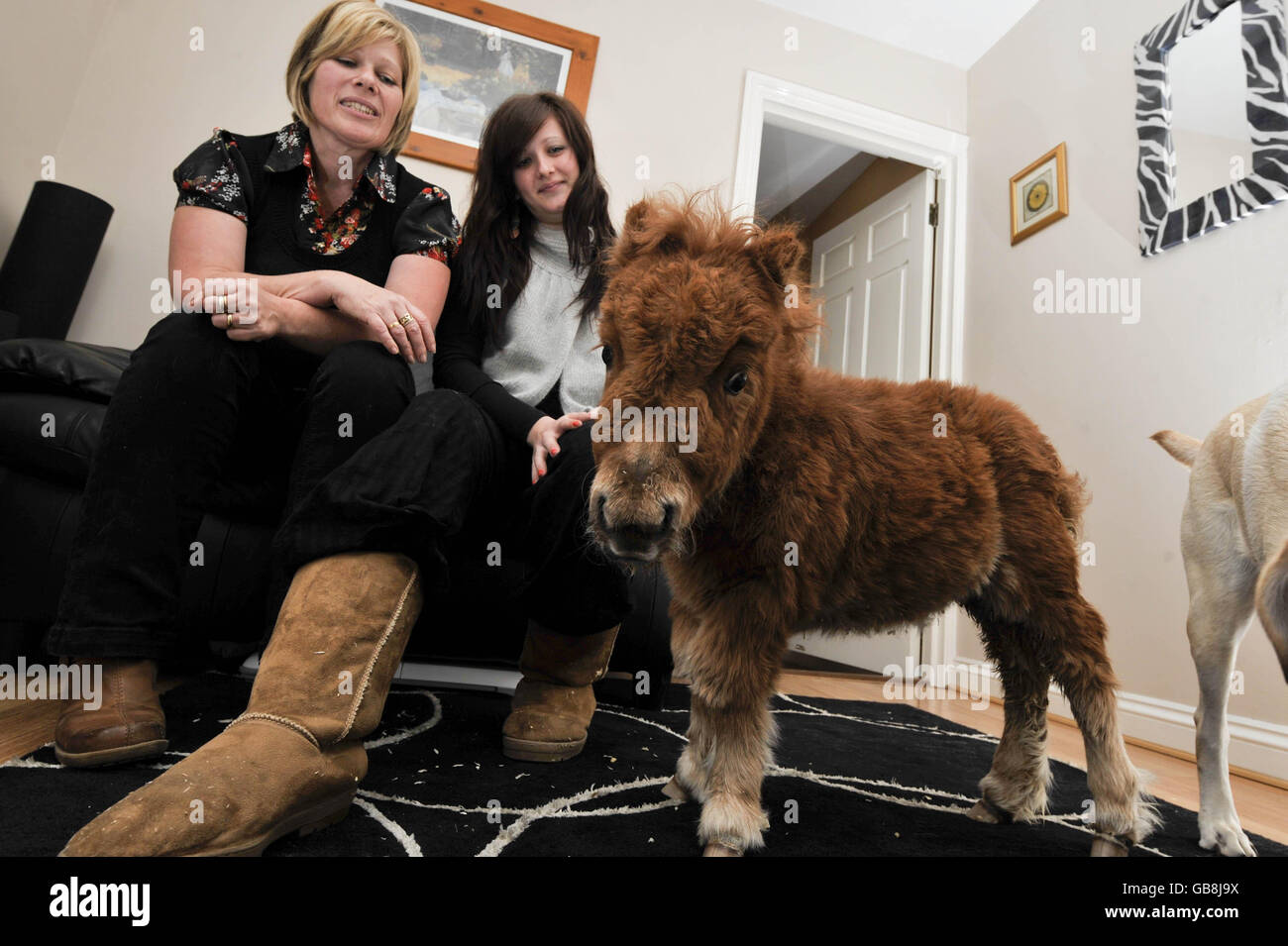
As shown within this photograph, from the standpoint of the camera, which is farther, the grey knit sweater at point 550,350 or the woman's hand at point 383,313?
the grey knit sweater at point 550,350

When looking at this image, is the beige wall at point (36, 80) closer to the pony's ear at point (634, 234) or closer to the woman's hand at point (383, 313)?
the woman's hand at point (383, 313)

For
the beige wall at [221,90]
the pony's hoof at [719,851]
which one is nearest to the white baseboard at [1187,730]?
the pony's hoof at [719,851]

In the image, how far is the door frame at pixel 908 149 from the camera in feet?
11.4

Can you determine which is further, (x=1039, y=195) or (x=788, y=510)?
(x=1039, y=195)

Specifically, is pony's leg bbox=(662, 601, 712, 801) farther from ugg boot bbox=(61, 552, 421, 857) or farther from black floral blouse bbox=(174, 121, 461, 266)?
black floral blouse bbox=(174, 121, 461, 266)

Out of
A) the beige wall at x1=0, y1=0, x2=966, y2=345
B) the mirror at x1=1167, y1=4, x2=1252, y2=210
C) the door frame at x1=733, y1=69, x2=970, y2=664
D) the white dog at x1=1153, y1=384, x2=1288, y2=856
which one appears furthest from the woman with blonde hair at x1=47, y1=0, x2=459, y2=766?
the mirror at x1=1167, y1=4, x2=1252, y2=210

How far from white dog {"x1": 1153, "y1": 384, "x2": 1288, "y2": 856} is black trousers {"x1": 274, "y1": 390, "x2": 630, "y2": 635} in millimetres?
1115

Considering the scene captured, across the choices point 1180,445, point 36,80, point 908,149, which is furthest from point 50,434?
point 908,149

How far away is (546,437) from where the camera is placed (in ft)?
3.93

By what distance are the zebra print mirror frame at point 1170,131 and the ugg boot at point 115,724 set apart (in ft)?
10.6

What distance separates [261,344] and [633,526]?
862mm

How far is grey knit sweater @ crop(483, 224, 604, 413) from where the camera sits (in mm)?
1432

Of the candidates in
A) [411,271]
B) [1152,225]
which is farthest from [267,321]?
[1152,225]

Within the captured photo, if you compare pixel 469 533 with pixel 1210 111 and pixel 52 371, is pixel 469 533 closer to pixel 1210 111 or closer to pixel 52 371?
pixel 52 371
